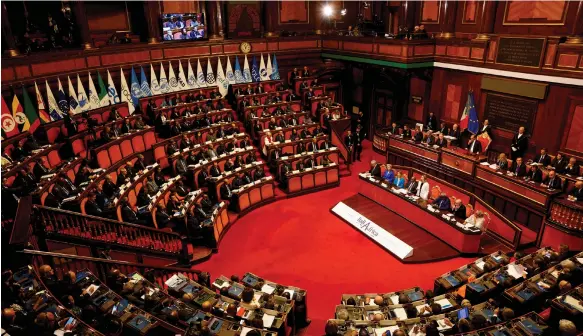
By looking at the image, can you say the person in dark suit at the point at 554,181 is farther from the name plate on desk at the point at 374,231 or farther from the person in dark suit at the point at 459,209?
the name plate on desk at the point at 374,231

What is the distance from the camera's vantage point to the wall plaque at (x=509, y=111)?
1249cm

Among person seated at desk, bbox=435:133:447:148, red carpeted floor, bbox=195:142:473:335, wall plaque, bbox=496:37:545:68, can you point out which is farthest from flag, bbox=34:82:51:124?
wall plaque, bbox=496:37:545:68

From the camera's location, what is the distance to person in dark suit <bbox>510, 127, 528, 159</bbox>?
12.3m

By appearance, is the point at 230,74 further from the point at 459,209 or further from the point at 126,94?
the point at 459,209

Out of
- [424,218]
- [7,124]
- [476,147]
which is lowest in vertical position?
[424,218]

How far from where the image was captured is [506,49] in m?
12.5

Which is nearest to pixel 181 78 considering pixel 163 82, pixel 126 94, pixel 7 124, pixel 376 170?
pixel 163 82

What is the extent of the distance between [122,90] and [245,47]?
560 cm

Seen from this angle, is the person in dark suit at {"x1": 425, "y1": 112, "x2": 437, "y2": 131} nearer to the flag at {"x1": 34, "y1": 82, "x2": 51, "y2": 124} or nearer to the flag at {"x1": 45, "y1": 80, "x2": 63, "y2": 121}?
the flag at {"x1": 45, "y1": 80, "x2": 63, "y2": 121}

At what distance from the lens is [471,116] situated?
552 inches

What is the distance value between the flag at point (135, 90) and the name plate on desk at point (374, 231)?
8.34m

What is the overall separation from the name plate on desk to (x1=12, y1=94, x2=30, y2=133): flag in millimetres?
9290

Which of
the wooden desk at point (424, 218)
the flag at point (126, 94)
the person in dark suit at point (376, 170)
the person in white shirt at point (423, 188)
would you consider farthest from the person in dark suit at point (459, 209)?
the flag at point (126, 94)

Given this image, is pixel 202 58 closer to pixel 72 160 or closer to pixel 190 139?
pixel 190 139
